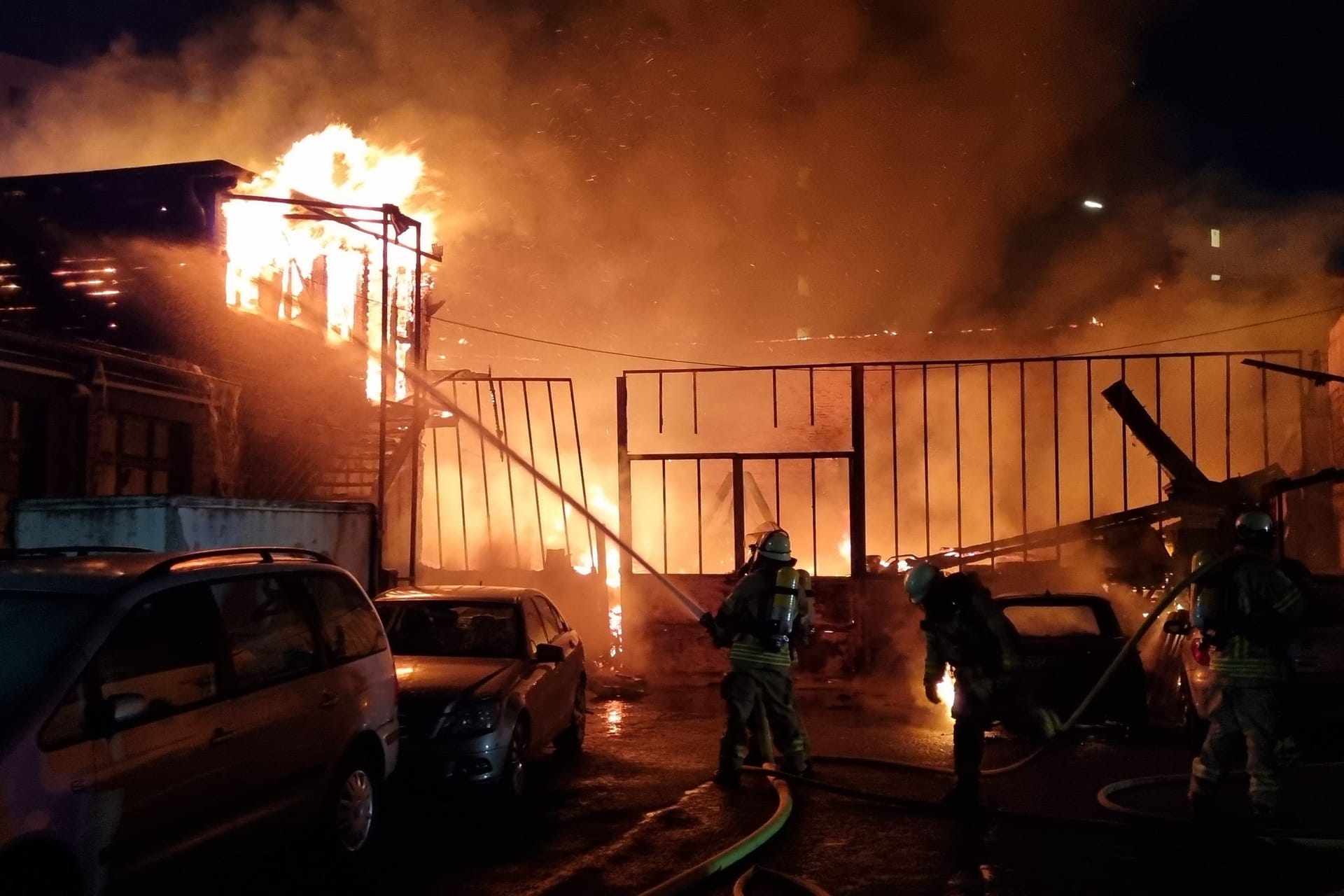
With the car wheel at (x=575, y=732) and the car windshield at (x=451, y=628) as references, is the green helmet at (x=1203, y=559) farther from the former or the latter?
the car wheel at (x=575, y=732)

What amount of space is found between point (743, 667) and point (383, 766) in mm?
2547

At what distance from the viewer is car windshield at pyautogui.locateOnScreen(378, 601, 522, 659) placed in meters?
8.45

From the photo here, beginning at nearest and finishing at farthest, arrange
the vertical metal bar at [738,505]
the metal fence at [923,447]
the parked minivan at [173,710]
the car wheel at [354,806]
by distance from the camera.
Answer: the parked minivan at [173,710], the car wheel at [354,806], the vertical metal bar at [738,505], the metal fence at [923,447]

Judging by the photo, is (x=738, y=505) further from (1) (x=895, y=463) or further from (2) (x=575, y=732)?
(2) (x=575, y=732)

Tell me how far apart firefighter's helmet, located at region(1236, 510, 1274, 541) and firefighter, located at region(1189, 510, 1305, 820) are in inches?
5.1

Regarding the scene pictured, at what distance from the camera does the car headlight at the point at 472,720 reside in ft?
23.5

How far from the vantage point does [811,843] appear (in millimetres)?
6480

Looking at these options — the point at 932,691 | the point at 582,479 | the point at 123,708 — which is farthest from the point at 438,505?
the point at 123,708

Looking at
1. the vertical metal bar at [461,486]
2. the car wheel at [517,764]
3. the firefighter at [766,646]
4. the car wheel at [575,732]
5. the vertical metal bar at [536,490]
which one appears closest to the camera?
the car wheel at [517,764]

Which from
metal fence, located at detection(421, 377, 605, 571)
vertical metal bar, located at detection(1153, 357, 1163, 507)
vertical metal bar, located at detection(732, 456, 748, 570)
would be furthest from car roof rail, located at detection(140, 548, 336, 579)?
metal fence, located at detection(421, 377, 605, 571)

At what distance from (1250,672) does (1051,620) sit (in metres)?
4.17

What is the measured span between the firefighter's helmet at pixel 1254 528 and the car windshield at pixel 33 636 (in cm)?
621

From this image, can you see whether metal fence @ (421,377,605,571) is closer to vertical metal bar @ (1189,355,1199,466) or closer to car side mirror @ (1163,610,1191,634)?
vertical metal bar @ (1189,355,1199,466)

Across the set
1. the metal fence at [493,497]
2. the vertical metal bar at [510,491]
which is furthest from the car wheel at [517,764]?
the metal fence at [493,497]
